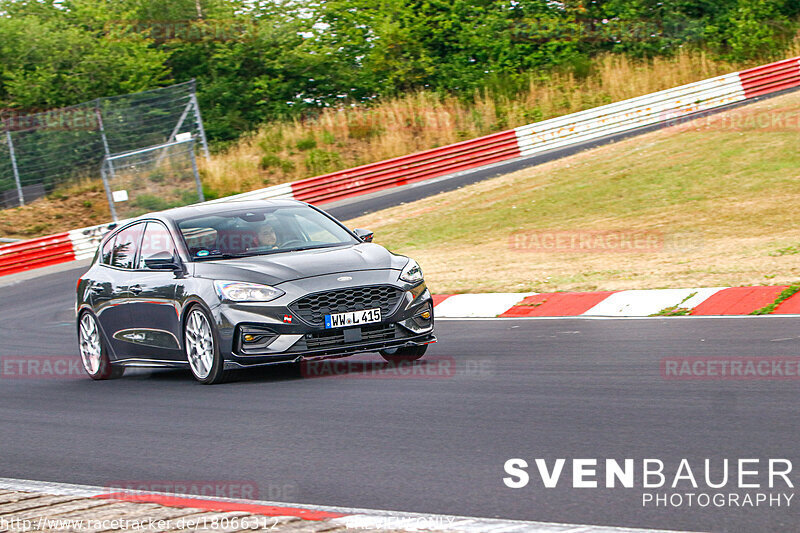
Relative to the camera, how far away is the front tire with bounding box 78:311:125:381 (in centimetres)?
1063

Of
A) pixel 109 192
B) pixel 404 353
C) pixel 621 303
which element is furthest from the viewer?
pixel 109 192

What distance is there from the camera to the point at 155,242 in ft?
33.1

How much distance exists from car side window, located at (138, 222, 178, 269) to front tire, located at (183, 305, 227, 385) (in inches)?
31.7

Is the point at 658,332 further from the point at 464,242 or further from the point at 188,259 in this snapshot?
the point at 464,242

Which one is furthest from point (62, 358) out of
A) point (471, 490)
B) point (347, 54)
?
point (347, 54)

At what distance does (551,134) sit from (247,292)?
23.6 meters

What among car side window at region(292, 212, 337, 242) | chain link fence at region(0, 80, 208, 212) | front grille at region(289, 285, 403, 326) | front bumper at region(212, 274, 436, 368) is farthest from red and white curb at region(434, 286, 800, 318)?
chain link fence at region(0, 80, 208, 212)

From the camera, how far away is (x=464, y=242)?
1966 centimetres

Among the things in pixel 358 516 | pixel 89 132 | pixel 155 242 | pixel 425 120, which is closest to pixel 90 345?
pixel 155 242

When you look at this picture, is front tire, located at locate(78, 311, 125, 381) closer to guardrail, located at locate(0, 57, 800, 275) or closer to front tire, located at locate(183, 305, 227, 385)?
front tire, located at locate(183, 305, 227, 385)

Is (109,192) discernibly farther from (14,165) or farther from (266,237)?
(266,237)

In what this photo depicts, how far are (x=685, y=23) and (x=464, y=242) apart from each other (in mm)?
23819

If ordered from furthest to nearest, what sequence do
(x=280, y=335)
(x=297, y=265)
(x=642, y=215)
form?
1. (x=642, y=215)
2. (x=297, y=265)
3. (x=280, y=335)

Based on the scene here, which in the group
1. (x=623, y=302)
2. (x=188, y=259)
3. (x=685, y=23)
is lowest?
(x=623, y=302)
